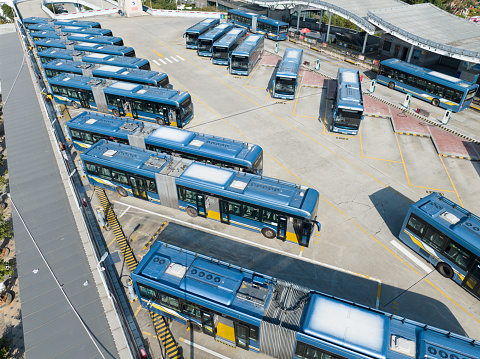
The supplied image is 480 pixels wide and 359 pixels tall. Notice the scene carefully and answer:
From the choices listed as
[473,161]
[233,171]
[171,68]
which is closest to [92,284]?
[233,171]

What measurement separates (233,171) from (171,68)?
36520 millimetres

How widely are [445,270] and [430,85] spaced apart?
98.0 ft

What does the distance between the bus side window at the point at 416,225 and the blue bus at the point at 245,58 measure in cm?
3516

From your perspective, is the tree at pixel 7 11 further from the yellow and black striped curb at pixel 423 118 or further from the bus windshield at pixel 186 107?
the yellow and black striped curb at pixel 423 118

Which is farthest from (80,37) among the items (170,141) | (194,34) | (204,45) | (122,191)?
(122,191)

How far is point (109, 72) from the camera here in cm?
3922

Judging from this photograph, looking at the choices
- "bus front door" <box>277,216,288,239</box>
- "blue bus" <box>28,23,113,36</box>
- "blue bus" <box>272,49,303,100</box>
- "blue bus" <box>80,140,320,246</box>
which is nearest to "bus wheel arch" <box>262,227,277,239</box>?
"blue bus" <box>80,140,320,246</box>

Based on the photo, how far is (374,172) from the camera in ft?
97.8

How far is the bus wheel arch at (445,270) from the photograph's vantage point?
1998 centimetres

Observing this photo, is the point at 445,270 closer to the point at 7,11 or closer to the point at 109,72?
the point at 109,72

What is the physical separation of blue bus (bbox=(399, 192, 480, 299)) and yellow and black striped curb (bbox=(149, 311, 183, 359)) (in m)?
16.8

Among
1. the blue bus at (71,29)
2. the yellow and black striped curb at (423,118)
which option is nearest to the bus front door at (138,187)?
the yellow and black striped curb at (423,118)

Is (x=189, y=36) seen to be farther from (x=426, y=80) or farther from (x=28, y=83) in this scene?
(x=426, y=80)

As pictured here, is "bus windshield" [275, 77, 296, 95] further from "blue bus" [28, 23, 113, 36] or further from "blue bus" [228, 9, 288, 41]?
"blue bus" [28, 23, 113, 36]
